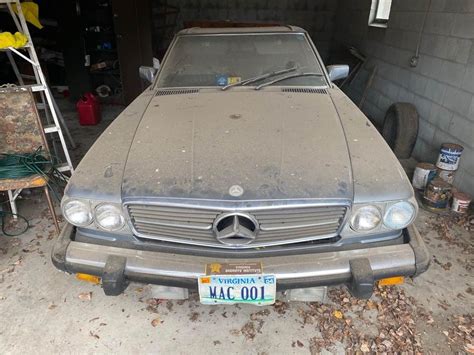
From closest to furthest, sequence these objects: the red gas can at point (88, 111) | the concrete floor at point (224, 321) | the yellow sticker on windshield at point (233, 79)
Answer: the concrete floor at point (224, 321) < the yellow sticker on windshield at point (233, 79) < the red gas can at point (88, 111)

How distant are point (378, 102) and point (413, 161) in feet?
4.99

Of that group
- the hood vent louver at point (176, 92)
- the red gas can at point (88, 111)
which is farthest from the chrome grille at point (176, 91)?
the red gas can at point (88, 111)

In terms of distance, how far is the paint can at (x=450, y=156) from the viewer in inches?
139

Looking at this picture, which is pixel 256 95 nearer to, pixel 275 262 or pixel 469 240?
pixel 275 262

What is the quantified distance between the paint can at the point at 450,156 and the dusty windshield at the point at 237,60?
5.20 ft

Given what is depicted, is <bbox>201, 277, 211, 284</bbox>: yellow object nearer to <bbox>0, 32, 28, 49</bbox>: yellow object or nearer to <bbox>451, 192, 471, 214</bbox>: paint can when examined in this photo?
<bbox>0, 32, 28, 49</bbox>: yellow object

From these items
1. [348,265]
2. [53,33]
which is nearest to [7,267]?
[348,265]

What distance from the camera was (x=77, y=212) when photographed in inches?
72.6

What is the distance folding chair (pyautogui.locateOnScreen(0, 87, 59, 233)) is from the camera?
2.96 m

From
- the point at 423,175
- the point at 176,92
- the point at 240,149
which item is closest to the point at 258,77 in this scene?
the point at 176,92

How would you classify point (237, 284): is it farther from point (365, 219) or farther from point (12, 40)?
point (12, 40)

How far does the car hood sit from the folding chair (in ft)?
3.79

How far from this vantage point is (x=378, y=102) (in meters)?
5.65

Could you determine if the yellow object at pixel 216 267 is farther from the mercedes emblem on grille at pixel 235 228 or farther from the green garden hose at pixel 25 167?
the green garden hose at pixel 25 167
